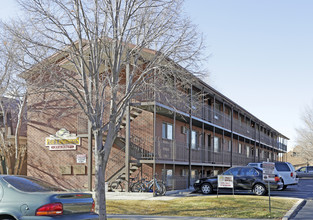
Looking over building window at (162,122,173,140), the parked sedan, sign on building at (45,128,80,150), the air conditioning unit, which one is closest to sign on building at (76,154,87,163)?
sign on building at (45,128,80,150)

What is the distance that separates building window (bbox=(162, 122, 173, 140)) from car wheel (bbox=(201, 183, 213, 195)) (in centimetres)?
487

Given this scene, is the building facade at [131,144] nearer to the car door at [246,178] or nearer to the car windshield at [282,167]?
the car door at [246,178]

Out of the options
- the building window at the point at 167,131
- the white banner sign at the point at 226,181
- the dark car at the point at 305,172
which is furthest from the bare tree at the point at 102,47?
the dark car at the point at 305,172

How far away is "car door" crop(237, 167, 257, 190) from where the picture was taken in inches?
915

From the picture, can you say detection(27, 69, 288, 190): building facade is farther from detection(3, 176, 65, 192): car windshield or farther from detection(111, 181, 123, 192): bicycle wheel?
detection(3, 176, 65, 192): car windshield

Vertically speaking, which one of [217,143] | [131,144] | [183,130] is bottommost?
[131,144]

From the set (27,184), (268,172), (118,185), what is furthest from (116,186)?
(27,184)

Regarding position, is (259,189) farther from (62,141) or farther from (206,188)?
(62,141)

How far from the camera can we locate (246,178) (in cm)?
2338

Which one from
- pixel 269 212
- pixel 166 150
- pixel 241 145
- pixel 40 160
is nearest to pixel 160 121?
pixel 166 150

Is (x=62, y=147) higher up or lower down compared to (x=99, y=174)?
higher up

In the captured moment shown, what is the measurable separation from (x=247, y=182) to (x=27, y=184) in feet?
53.0

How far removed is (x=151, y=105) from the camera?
2348cm

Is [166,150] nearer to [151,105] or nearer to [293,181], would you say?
[151,105]
